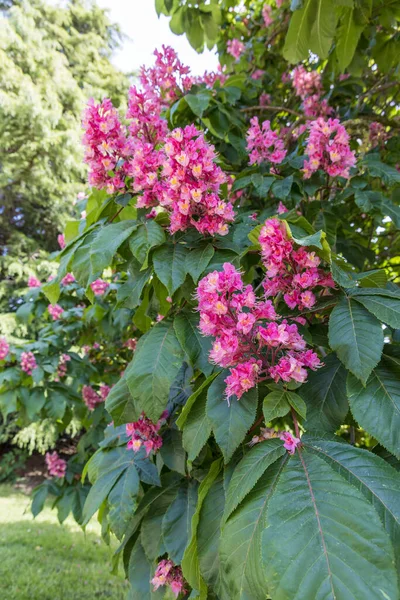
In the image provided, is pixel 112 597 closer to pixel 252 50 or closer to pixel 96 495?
pixel 96 495

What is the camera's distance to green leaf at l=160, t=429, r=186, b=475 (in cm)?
121

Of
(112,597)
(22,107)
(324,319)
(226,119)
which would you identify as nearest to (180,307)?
(324,319)

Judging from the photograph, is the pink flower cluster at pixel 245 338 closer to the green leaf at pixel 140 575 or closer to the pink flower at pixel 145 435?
the pink flower at pixel 145 435

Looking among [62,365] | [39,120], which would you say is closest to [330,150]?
[62,365]

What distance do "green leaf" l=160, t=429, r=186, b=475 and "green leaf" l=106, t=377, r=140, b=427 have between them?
20 cm

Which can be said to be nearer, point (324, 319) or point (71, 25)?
point (324, 319)

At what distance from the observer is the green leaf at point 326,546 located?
52cm

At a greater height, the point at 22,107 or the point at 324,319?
the point at 22,107

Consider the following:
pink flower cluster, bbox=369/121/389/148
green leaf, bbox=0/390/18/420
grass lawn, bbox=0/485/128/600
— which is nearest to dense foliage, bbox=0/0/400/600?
pink flower cluster, bbox=369/121/389/148

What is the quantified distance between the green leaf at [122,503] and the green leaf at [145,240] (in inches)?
24.3

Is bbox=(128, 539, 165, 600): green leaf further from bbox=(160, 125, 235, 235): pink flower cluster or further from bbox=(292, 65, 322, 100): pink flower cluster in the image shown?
bbox=(292, 65, 322, 100): pink flower cluster

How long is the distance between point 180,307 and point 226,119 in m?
0.94

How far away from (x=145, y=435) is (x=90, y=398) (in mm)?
1718

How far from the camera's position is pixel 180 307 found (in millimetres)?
1195
